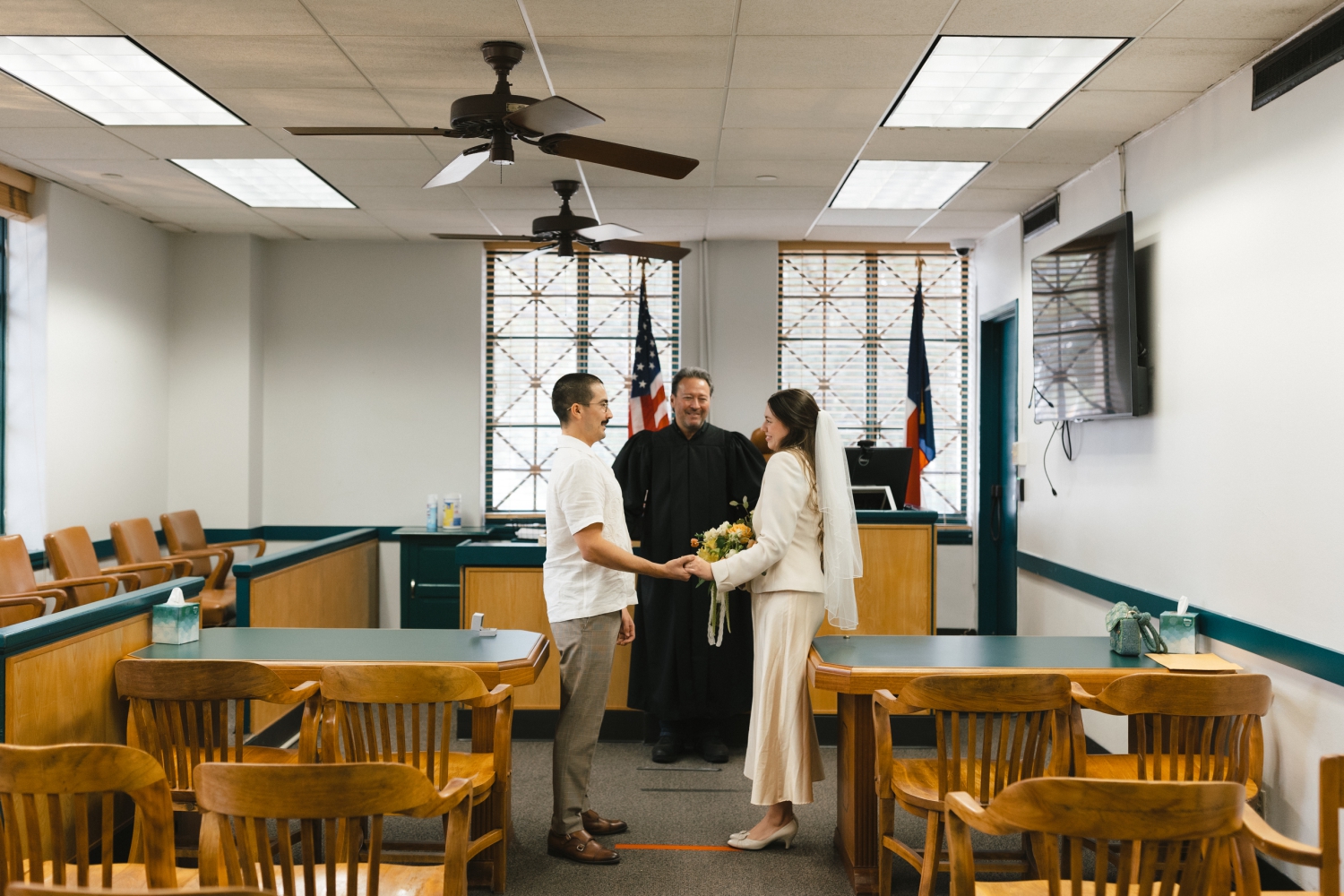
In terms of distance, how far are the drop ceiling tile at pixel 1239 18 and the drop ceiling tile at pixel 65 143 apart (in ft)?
15.2

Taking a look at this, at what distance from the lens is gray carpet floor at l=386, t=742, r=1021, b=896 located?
10.4 ft

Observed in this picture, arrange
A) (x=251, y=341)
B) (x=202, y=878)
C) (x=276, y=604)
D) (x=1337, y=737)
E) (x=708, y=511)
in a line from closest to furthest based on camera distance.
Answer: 1. (x=202, y=878)
2. (x=1337, y=737)
3. (x=708, y=511)
4. (x=276, y=604)
5. (x=251, y=341)

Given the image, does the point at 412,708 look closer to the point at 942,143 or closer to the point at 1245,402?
the point at 1245,402

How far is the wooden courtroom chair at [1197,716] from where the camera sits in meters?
2.53

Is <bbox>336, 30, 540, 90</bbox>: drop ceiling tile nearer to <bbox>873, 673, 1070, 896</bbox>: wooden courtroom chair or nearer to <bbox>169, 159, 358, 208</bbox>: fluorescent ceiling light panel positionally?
<bbox>169, 159, 358, 208</bbox>: fluorescent ceiling light panel

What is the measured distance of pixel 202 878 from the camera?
1.77 meters

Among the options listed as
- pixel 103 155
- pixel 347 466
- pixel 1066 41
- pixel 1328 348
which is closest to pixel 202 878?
pixel 1328 348

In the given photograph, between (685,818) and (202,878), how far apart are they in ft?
7.55

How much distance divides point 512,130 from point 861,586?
283 cm

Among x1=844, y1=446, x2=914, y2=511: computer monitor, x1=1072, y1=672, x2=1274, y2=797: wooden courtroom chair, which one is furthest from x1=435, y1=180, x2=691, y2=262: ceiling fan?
x1=1072, y1=672, x2=1274, y2=797: wooden courtroom chair

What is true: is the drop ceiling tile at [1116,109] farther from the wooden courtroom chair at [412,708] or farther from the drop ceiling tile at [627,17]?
the wooden courtroom chair at [412,708]

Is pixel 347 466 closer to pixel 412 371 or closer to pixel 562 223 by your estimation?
pixel 412 371

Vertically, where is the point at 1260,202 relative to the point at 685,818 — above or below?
above

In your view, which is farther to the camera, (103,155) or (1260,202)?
(103,155)
